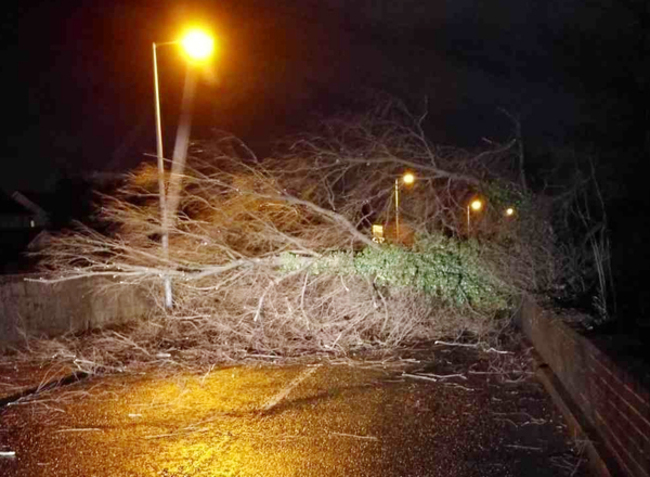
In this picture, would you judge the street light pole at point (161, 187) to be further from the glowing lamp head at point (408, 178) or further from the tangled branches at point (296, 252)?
the glowing lamp head at point (408, 178)

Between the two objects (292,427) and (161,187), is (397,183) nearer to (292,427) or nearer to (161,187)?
(161,187)

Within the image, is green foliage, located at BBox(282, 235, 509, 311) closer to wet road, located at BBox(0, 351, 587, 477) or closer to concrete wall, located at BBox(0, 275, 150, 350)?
wet road, located at BBox(0, 351, 587, 477)

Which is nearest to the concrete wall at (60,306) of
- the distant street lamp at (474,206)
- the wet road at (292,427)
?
the wet road at (292,427)

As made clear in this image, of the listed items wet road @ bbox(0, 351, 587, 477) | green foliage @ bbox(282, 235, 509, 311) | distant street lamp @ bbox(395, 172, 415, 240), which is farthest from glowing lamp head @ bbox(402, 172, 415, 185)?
wet road @ bbox(0, 351, 587, 477)

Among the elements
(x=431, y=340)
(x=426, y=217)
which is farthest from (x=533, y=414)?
(x=426, y=217)

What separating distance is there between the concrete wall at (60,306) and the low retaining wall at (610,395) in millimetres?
9987

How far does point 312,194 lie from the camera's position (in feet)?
42.6

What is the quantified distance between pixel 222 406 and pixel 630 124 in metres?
17.5

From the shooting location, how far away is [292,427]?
20.9ft

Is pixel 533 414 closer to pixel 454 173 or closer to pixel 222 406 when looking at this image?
pixel 222 406

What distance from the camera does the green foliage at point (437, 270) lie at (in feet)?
40.3

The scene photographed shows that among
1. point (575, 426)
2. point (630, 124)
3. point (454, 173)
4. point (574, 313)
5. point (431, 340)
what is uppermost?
point (630, 124)

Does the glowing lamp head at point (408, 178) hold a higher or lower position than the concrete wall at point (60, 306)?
higher

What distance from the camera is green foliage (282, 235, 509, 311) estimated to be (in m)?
12.3
